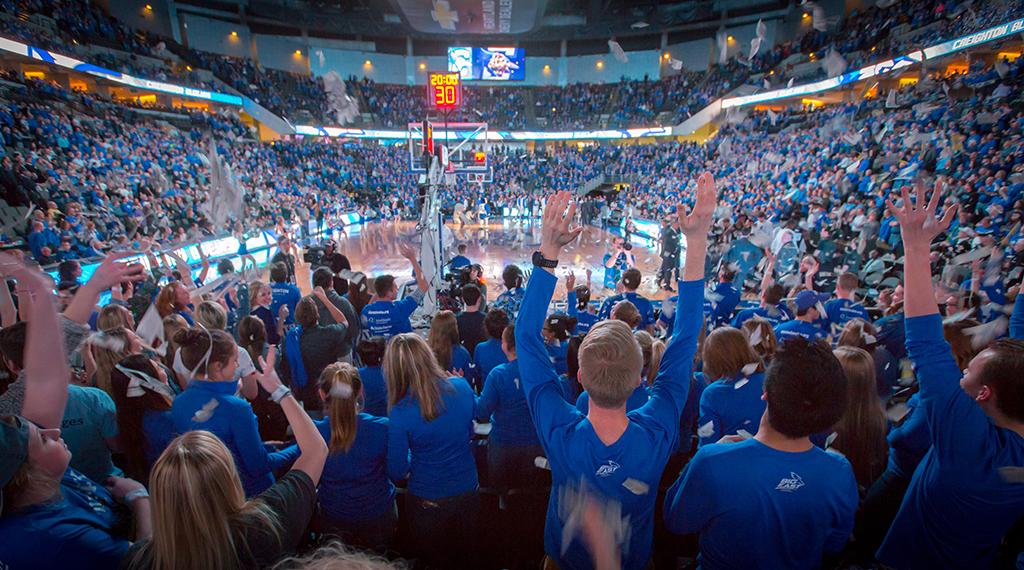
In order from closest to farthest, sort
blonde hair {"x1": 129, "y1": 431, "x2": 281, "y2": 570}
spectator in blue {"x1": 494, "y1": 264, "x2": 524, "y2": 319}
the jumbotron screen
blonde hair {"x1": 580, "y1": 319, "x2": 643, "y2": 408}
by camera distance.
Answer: blonde hair {"x1": 129, "y1": 431, "x2": 281, "y2": 570} → blonde hair {"x1": 580, "y1": 319, "x2": 643, "y2": 408} → spectator in blue {"x1": 494, "y1": 264, "x2": 524, "y2": 319} → the jumbotron screen

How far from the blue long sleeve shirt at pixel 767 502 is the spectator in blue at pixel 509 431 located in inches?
59.0

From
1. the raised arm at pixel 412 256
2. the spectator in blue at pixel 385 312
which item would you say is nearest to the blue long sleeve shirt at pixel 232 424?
the spectator in blue at pixel 385 312

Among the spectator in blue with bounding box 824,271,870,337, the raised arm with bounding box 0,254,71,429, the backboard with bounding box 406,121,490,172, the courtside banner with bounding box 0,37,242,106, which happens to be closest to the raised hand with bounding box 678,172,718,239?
the raised arm with bounding box 0,254,71,429

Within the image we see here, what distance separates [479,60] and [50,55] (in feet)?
91.5

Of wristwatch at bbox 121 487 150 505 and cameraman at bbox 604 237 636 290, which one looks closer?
wristwatch at bbox 121 487 150 505

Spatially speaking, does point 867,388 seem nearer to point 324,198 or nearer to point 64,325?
point 64,325

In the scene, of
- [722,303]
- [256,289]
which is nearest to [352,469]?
[256,289]

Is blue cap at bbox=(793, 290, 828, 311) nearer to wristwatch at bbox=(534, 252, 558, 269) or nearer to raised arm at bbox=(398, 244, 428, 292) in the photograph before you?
wristwatch at bbox=(534, 252, 558, 269)

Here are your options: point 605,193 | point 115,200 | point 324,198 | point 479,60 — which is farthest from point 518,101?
point 115,200

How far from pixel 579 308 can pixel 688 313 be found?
372 cm

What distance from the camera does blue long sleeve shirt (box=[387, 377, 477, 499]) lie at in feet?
8.20

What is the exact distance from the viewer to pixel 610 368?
1.63 meters

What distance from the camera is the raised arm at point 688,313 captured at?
183 cm

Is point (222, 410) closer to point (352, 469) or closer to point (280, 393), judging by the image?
point (352, 469)
